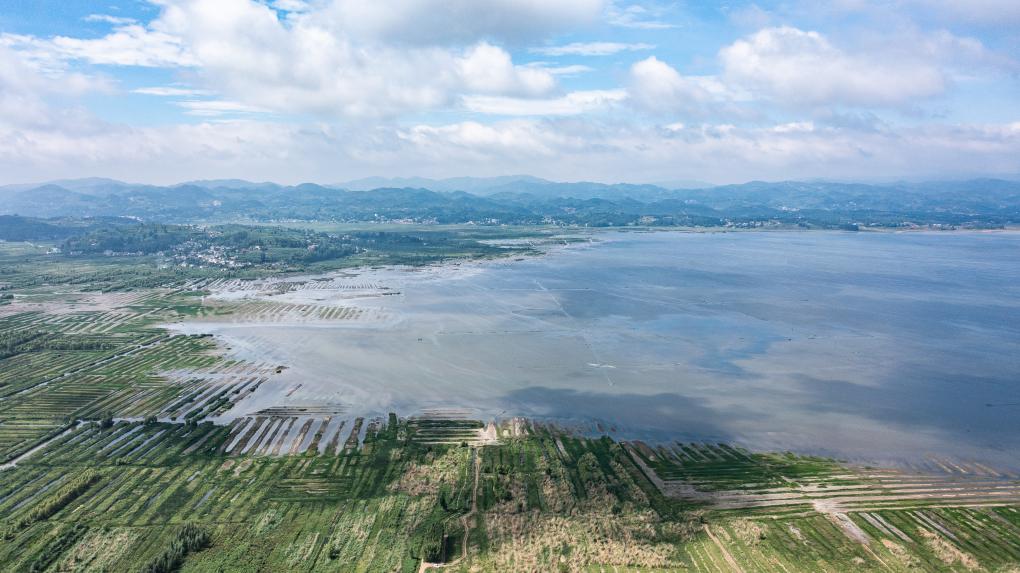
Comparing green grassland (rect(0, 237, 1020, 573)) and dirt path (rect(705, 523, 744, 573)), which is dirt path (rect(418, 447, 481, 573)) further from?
dirt path (rect(705, 523, 744, 573))

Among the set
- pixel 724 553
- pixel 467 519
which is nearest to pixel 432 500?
pixel 467 519

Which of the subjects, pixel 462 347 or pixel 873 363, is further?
pixel 462 347

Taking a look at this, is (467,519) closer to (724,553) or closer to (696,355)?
(724,553)

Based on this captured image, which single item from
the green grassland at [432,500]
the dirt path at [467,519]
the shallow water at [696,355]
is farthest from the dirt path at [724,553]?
the dirt path at [467,519]

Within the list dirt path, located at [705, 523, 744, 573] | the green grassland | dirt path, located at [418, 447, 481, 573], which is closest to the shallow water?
the green grassland

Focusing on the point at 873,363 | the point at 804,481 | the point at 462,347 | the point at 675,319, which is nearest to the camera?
the point at 804,481

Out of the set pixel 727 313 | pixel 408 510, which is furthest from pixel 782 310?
pixel 408 510

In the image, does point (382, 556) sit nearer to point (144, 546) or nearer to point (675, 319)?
point (144, 546)

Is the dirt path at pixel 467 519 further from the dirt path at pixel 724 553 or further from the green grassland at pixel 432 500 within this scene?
the dirt path at pixel 724 553
